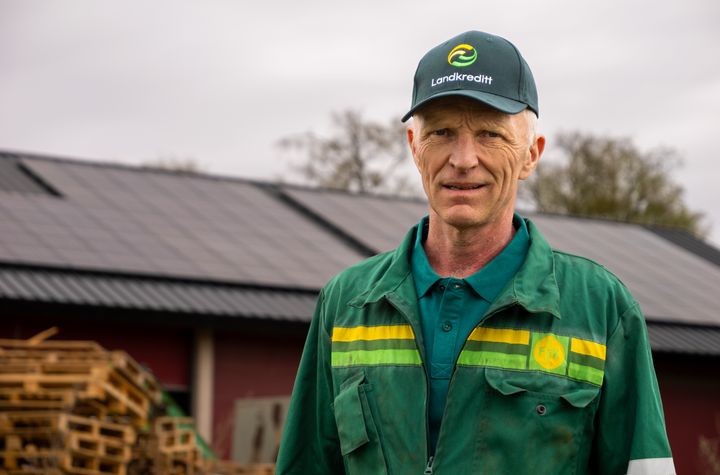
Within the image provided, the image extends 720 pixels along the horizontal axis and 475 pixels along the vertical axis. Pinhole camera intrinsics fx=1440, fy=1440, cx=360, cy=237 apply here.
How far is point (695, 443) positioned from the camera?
22188 mm

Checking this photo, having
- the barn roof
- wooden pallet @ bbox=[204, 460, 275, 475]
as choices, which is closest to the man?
wooden pallet @ bbox=[204, 460, 275, 475]

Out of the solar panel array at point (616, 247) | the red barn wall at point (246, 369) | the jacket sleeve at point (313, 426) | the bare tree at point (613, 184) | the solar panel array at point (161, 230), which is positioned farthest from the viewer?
the bare tree at point (613, 184)

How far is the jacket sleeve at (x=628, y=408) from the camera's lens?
10.0ft

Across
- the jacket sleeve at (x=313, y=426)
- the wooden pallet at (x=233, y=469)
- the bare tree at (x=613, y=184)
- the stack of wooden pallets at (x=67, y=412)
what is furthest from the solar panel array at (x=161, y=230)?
the bare tree at (x=613, y=184)

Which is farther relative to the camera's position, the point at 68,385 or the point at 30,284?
the point at 30,284

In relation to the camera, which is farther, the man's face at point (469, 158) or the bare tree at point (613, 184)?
the bare tree at point (613, 184)

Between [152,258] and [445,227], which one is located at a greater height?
[152,258]

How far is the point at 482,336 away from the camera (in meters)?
3.14

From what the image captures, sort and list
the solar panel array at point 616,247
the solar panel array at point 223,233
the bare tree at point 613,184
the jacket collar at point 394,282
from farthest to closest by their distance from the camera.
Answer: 1. the bare tree at point 613,184
2. the solar panel array at point 616,247
3. the solar panel array at point 223,233
4. the jacket collar at point 394,282

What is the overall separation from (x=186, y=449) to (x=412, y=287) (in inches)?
433

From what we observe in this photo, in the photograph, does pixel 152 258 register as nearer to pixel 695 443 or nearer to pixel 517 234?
pixel 695 443

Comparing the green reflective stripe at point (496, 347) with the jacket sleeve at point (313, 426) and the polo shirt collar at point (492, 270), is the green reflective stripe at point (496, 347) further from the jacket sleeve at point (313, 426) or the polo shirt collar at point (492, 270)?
the jacket sleeve at point (313, 426)

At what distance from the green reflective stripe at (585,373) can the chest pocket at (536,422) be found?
15 mm

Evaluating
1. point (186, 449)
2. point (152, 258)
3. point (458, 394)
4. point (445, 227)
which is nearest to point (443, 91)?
point (445, 227)
